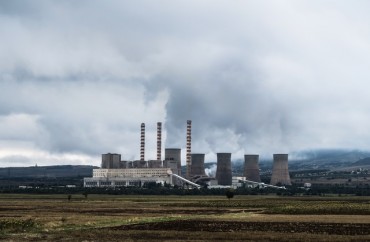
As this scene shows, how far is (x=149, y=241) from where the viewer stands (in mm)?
40625

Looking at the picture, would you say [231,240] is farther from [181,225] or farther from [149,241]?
[181,225]

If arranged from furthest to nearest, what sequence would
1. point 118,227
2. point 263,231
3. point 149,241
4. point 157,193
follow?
point 157,193, point 118,227, point 263,231, point 149,241

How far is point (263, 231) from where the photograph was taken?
4712 cm

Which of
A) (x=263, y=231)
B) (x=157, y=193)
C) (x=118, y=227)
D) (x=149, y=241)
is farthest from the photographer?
(x=157, y=193)

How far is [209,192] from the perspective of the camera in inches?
7569

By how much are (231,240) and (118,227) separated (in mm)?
13610

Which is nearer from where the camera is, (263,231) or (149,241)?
(149,241)

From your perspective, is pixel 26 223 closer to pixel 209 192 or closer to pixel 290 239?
pixel 290 239

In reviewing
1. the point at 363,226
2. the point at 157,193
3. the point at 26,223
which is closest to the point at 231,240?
the point at 363,226

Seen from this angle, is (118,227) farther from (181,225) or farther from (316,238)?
(316,238)

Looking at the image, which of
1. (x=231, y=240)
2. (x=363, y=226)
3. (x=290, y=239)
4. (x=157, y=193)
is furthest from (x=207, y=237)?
(x=157, y=193)

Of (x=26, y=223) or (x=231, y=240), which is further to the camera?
(x=26, y=223)

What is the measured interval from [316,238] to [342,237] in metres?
2.10

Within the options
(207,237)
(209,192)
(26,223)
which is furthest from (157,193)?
(207,237)
